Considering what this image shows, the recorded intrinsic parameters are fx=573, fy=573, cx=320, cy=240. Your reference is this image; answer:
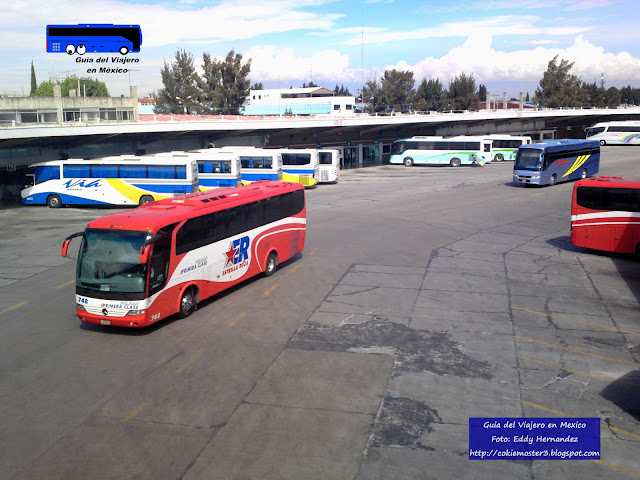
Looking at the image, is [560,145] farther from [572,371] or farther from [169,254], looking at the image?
[169,254]

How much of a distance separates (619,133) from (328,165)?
47011 millimetres

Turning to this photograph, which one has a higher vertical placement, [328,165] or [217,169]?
[217,169]

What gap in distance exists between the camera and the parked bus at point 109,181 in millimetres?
31234

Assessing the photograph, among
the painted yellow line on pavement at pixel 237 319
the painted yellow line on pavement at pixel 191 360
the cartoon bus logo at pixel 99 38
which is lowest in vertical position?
the painted yellow line on pavement at pixel 191 360

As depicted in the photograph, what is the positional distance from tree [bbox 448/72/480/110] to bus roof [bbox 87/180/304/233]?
97718 millimetres

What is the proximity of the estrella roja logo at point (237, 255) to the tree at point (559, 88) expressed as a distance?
4198 inches

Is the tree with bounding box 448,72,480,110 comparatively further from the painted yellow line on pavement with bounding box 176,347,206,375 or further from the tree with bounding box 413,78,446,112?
the painted yellow line on pavement with bounding box 176,347,206,375

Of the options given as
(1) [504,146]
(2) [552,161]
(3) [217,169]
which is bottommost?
(3) [217,169]

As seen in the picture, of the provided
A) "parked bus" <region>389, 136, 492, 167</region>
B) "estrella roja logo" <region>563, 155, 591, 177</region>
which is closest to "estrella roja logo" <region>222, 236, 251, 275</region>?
"estrella roja logo" <region>563, 155, 591, 177</region>

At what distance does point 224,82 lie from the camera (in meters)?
77.1

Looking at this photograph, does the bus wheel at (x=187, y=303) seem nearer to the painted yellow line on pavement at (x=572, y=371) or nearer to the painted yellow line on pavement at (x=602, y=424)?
the painted yellow line on pavement at (x=572, y=371)

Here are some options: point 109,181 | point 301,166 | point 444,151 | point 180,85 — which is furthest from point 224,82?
point 109,181

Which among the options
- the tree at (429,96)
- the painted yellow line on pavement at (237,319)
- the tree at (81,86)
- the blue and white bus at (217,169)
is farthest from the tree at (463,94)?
the painted yellow line on pavement at (237,319)

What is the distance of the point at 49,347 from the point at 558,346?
10.9 metres
